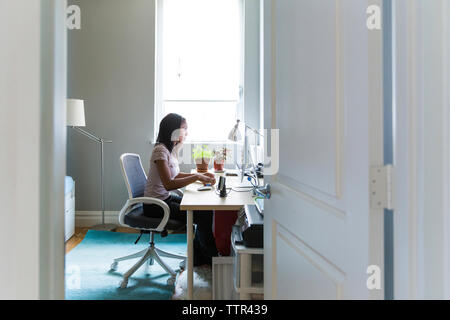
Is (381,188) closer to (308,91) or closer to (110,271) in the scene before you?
(308,91)

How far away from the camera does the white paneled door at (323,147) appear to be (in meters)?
0.77

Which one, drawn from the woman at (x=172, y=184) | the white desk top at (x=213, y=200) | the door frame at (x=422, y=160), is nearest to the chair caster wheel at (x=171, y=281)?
the woman at (x=172, y=184)

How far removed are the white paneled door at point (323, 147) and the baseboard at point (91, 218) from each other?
285cm

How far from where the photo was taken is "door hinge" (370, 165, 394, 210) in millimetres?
764

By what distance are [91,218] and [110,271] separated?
1.40 m

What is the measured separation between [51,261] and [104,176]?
3040 millimetres

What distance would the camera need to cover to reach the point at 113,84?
3730 millimetres

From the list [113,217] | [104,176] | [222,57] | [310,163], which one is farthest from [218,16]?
[310,163]

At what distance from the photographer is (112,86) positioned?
3732 mm

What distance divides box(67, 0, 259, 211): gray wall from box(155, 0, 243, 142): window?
7.7 inches

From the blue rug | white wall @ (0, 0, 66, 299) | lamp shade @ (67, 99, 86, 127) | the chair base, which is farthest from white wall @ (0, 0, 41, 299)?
lamp shade @ (67, 99, 86, 127)

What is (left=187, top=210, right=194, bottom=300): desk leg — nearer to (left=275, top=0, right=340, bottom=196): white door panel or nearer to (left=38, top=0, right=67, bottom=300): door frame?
(left=275, top=0, right=340, bottom=196): white door panel

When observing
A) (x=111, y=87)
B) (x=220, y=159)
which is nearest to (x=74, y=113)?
(x=111, y=87)
